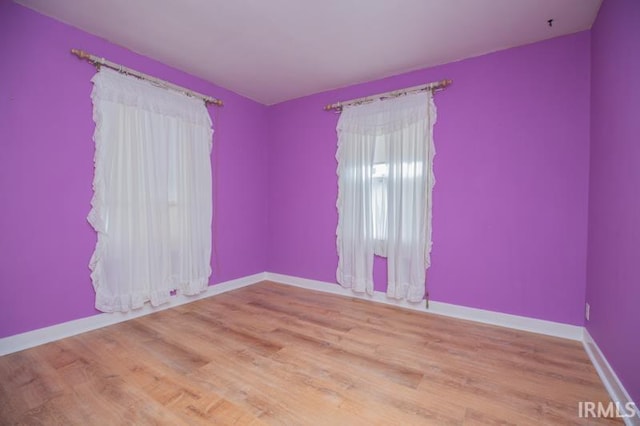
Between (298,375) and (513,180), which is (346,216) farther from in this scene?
(298,375)

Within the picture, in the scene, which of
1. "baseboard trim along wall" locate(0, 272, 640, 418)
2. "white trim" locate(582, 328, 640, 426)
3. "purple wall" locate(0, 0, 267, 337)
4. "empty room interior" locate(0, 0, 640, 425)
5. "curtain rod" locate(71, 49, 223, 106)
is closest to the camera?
"white trim" locate(582, 328, 640, 426)

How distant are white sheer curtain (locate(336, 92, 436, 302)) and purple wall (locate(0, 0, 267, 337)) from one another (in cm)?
247

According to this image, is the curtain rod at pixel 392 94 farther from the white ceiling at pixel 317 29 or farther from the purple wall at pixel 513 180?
the white ceiling at pixel 317 29

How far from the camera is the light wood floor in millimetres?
1466

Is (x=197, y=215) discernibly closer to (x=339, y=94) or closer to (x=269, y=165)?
(x=269, y=165)

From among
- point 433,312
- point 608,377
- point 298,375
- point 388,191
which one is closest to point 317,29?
point 388,191

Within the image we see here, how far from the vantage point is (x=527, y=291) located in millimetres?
2502

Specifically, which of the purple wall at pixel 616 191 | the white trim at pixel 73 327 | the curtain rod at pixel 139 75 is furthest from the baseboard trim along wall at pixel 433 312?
the curtain rod at pixel 139 75

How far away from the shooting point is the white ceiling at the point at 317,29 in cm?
205

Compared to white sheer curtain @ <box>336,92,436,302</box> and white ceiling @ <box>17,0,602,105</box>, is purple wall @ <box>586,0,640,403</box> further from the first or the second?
white sheer curtain @ <box>336,92,436,302</box>

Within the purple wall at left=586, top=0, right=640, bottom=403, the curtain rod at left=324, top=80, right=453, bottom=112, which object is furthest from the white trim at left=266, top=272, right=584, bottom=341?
the curtain rod at left=324, top=80, right=453, bottom=112

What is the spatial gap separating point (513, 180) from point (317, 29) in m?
2.22

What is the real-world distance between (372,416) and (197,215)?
2629mm

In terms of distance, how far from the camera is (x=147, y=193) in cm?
270
